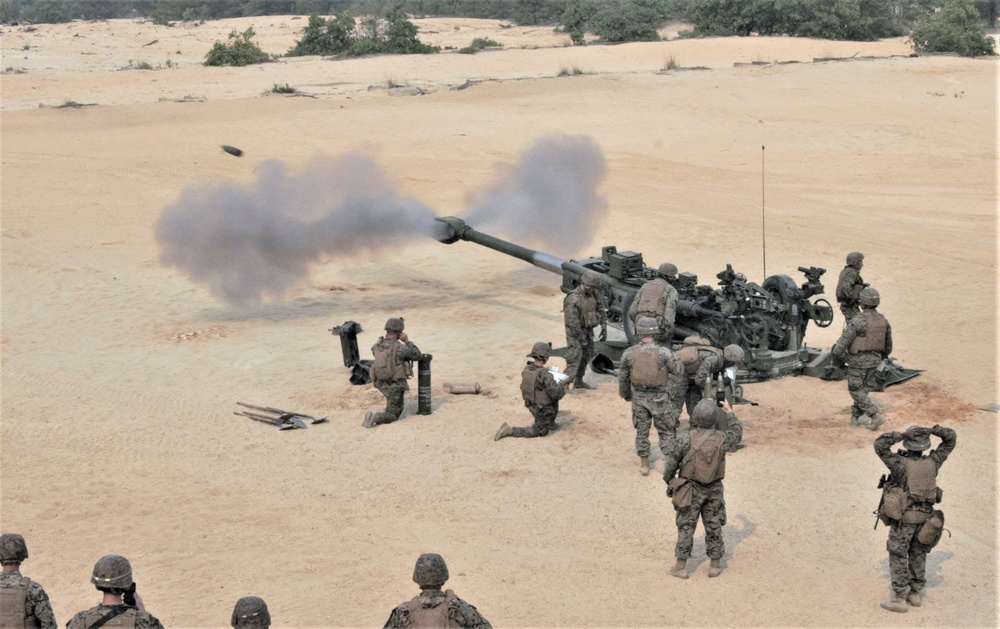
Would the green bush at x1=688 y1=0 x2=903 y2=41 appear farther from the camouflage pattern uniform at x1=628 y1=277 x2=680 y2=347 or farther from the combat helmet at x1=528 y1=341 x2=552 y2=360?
the combat helmet at x1=528 y1=341 x2=552 y2=360

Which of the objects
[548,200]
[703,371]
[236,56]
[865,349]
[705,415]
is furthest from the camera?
[236,56]

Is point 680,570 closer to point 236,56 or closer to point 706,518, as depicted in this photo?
point 706,518

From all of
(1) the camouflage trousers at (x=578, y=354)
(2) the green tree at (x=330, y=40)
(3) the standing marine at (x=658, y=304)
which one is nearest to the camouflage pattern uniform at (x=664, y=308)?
(3) the standing marine at (x=658, y=304)

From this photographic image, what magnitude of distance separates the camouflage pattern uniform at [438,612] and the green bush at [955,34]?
118ft

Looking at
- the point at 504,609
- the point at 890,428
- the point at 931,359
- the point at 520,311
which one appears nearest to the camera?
the point at 504,609

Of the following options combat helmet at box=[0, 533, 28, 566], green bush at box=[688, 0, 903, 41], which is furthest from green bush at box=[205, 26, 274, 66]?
combat helmet at box=[0, 533, 28, 566]

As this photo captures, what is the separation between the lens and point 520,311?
1853cm

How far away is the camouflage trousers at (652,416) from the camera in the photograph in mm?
12016

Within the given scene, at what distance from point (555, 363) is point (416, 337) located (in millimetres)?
2231

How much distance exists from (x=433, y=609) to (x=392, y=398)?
6551mm

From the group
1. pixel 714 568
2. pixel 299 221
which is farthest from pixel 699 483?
pixel 299 221

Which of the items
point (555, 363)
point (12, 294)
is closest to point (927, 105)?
point (555, 363)

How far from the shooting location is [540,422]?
1316 centimetres

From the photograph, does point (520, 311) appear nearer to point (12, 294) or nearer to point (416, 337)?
point (416, 337)
